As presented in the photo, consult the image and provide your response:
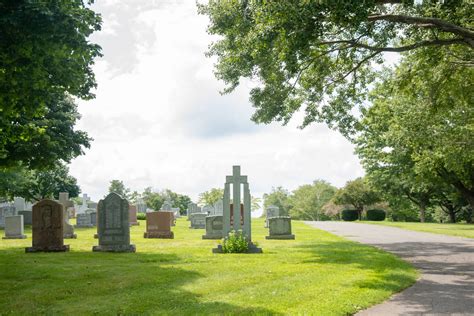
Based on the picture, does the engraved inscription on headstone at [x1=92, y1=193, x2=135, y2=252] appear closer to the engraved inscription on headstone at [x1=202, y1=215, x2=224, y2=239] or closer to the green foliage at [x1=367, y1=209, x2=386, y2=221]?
the engraved inscription on headstone at [x1=202, y1=215, x2=224, y2=239]

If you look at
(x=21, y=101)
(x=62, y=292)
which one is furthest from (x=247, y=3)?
(x=62, y=292)

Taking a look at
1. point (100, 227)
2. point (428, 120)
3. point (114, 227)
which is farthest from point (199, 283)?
point (428, 120)

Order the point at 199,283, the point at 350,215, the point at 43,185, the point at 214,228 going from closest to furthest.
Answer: the point at 199,283
the point at 214,228
the point at 43,185
the point at 350,215

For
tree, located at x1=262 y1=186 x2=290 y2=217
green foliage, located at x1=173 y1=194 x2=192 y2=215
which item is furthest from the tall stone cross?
tree, located at x1=262 y1=186 x2=290 y2=217

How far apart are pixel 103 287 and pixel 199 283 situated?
193 centimetres

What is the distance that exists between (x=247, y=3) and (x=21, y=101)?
21.7ft

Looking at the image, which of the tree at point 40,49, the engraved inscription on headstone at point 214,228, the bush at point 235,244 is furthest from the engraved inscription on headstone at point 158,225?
the tree at point 40,49

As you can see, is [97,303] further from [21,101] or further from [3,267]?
[3,267]

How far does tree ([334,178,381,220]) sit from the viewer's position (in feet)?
207

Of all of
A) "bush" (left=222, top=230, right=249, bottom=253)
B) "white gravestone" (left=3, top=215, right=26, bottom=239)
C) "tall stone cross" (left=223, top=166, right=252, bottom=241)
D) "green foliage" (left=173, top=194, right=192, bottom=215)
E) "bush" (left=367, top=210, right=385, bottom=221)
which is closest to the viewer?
"bush" (left=222, top=230, right=249, bottom=253)

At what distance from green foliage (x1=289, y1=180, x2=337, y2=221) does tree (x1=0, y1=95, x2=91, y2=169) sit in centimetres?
7392

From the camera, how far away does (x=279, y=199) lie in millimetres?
111438

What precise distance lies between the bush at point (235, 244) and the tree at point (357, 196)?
1958 inches

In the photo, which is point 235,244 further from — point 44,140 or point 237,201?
point 44,140
